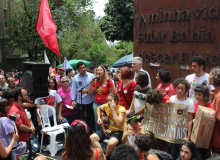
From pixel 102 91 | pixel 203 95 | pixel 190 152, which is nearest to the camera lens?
pixel 190 152

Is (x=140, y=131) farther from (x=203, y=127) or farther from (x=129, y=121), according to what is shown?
(x=203, y=127)

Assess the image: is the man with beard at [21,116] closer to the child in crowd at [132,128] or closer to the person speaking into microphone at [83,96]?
the person speaking into microphone at [83,96]

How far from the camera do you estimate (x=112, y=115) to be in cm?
453

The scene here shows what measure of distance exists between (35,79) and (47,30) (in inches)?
119

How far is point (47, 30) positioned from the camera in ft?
23.6

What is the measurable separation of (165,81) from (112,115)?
127 centimetres

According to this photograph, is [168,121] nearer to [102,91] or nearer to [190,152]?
[190,152]

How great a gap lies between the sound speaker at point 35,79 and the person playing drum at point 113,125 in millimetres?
1444

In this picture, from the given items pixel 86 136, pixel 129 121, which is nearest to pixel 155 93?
pixel 129 121

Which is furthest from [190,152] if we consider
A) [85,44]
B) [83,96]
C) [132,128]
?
[85,44]

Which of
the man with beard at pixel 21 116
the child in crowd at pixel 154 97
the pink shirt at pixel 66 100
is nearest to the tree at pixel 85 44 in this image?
the pink shirt at pixel 66 100

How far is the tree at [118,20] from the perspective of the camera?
52.0 feet

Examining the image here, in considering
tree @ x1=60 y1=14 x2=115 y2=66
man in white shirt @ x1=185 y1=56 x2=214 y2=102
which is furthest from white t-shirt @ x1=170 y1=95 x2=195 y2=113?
tree @ x1=60 y1=14 x2=115 y2=66

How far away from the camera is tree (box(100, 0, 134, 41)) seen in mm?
15863
